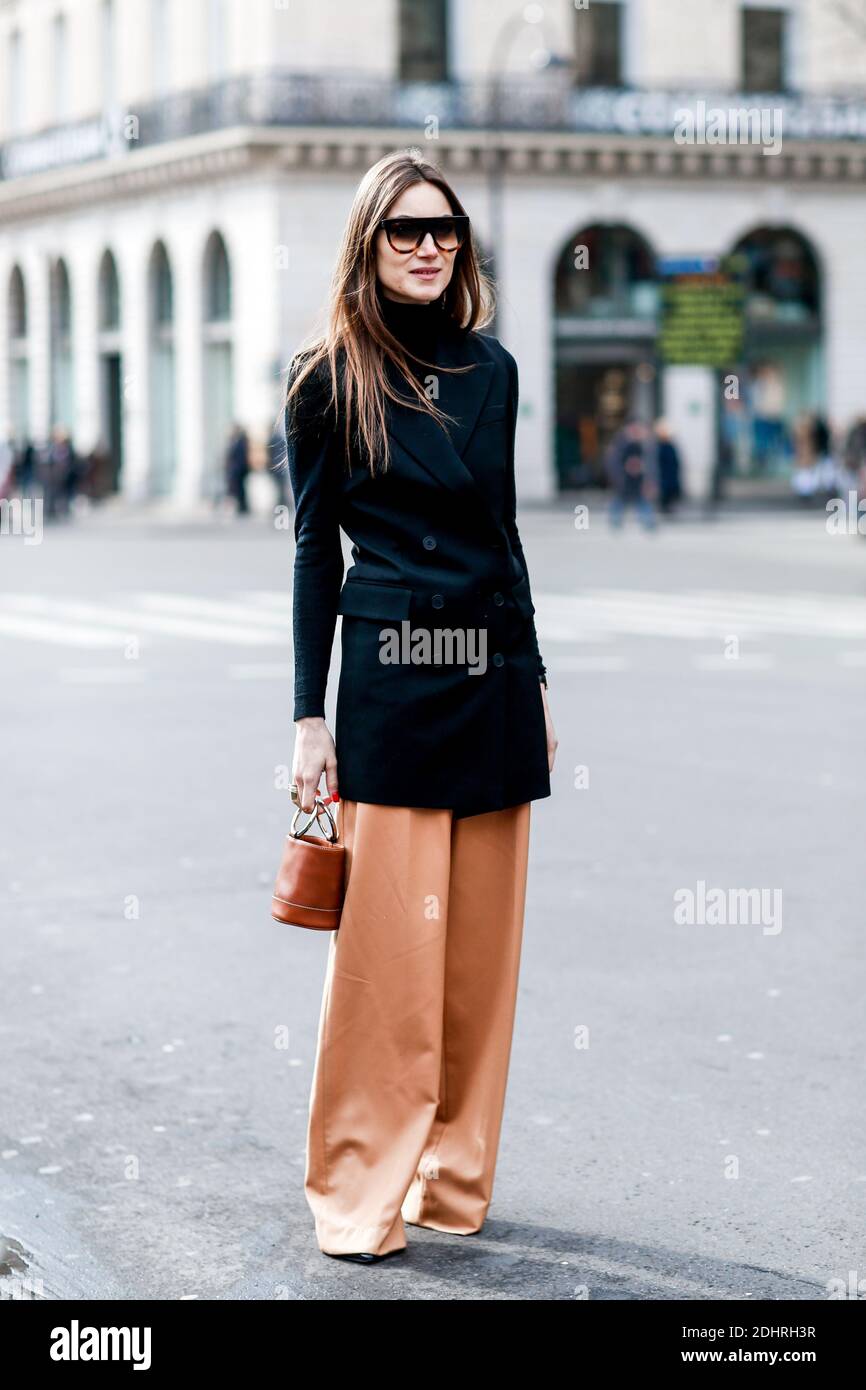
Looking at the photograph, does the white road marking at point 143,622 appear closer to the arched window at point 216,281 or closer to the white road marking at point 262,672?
the white road marking at point 262,672

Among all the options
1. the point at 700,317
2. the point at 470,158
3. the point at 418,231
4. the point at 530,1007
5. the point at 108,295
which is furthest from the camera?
the point at 108,295

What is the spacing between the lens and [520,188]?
42.3m

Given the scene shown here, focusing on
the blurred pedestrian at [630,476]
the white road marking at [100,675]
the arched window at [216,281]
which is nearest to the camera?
the white road marking at [100,675]

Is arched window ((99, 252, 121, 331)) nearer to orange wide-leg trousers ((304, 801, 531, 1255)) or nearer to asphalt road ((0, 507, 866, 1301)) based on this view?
asphalt road ((0, 507, 866, 1301))

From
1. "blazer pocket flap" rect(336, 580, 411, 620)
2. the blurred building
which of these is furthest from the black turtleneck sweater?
the blurred building

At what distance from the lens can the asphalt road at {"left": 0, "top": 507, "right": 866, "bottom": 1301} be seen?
443 cm

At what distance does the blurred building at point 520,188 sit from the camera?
40562 millimetres

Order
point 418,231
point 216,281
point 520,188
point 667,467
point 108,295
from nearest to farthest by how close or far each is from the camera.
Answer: point 418,231 → point 667,467 → point 520,188 → point 216,281 → point 108,295

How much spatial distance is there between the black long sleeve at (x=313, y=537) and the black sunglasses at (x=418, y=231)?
29 centimetres

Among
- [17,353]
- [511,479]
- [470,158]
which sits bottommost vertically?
[511,479]

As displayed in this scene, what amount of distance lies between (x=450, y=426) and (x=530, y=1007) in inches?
99.8

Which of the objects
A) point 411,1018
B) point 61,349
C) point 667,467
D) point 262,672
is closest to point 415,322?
point 411,1018

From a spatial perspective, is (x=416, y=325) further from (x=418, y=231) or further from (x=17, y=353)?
(x=17, y=353)

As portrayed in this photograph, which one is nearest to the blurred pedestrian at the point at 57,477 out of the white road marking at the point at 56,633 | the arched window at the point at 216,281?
the arched window at the point at 216,281
